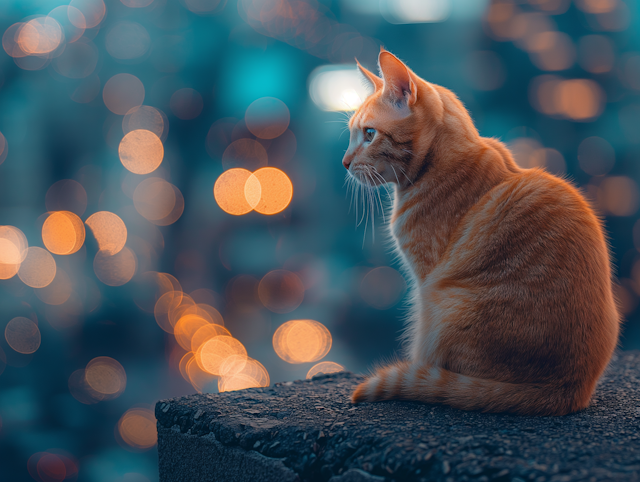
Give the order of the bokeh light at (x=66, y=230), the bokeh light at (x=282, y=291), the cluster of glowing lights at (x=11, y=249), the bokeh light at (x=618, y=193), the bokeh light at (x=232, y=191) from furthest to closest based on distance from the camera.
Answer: the bokeh light at (x=282, y=291), the bokeh light at (x=66, y=230), the bokeh light at (x=232, y=191), the cluster of glowing lights at (x=11, y=249), the bokeh light at (x=618, y=193)

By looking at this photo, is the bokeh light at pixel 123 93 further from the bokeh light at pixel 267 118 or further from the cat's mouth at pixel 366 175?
the cat's mouth at pixel 366 175

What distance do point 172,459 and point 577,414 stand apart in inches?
54.5

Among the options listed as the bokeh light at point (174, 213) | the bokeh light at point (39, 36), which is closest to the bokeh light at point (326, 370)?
the bokeh light at point (174, 213)

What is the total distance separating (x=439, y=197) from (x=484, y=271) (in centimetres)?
36

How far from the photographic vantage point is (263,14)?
2017cm

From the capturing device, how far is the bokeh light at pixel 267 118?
20.5 m

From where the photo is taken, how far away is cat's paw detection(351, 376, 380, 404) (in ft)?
5.19

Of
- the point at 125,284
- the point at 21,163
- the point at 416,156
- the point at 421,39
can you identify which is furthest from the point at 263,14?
the point at 416,156

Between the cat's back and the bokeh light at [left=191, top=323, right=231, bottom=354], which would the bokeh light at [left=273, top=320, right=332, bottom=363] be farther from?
the cat's back

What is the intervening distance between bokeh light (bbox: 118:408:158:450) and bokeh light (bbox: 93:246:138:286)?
9.17 meters

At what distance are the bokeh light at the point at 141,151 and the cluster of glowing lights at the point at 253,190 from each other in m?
2.99

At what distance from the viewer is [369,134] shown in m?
1.91

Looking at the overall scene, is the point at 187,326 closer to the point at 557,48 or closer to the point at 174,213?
the point at 174,213

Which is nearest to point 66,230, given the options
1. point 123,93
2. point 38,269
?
point 38,269
